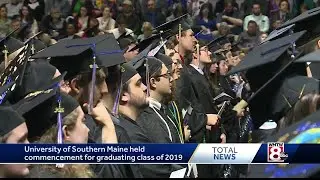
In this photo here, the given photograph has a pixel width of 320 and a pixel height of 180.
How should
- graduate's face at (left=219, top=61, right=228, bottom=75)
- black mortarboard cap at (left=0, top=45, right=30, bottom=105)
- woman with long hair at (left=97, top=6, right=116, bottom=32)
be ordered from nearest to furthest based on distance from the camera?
black mortarboard cap at (left=0, top=45, right=30, bottom=105) < graduate's face at (left=219, top=61, right=228, bottom=75) < woman with long hair at (left=97, top=6, right=116, bottom=32)

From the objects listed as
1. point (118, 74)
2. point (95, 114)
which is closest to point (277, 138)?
point (95, 114)

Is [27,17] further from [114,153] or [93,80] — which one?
[114,153]

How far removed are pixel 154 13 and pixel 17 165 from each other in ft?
45.3

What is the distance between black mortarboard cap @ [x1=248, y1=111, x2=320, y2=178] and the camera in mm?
3770

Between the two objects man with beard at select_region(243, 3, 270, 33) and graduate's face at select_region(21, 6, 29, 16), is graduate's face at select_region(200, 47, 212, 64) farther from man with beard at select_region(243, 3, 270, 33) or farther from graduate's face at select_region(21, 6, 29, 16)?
graduate's face at select_region(21, 6, 29, 16)

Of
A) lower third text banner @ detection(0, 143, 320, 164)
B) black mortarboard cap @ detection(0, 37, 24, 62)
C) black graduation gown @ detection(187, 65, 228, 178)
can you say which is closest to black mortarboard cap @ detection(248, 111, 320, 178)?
lower third text banner @ detection(0, 143, 320, 164)

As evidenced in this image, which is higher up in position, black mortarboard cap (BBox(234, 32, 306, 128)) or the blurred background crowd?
black mortarboard cap (BBox(234, 32, 306, 128))

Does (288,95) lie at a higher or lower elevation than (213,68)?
higher

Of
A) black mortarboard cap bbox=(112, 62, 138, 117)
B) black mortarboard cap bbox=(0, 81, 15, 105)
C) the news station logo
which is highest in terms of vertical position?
black mortarboard cap bbox=(0, 81, 15, 105)

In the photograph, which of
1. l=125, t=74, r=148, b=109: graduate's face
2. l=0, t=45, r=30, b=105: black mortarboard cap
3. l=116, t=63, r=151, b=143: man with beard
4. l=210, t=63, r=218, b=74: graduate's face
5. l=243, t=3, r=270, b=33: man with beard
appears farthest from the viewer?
l=243, t=3, r=270, b=33: man with beard

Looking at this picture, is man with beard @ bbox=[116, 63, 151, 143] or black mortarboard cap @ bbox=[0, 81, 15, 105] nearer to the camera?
black mortarboard cap @ bbox=[0, 81, 15, 105]

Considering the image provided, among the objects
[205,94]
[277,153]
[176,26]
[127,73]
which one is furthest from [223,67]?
[277,153]

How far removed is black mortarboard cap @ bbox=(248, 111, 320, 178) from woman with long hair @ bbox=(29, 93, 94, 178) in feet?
3.31

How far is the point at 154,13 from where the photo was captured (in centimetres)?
1811
